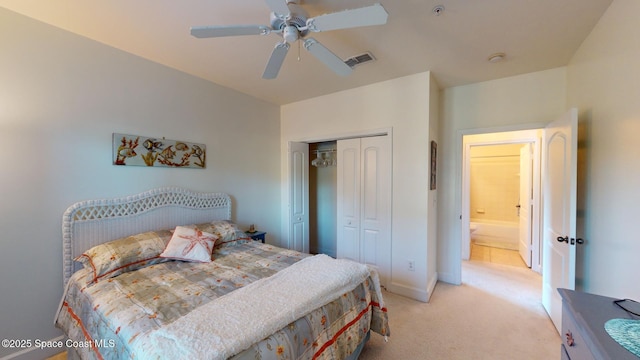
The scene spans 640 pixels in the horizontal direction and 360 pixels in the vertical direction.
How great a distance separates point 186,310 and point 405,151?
263 centimetres

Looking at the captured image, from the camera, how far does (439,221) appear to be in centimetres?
351

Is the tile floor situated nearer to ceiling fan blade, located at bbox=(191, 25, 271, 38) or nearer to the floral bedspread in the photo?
the floral bedspread

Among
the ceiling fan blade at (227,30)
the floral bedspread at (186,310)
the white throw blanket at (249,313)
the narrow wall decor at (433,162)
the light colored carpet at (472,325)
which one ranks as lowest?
the light colored carpet at (472,325)

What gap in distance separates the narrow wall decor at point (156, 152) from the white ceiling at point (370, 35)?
85cm

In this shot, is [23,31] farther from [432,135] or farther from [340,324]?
[432,135]

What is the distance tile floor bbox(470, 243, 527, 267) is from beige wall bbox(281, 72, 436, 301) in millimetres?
1769

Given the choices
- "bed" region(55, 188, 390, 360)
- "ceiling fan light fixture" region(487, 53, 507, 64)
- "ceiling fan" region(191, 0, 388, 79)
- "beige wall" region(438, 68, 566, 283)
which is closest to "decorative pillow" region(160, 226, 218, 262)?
"bed" region(55, 188, 390, 360)

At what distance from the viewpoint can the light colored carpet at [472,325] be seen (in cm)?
204

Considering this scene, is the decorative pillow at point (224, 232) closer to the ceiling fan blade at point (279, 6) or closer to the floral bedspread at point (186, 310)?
the floral bedspread at point (186, 310)

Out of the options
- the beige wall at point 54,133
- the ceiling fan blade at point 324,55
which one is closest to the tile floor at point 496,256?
the ceiling fan blade at point 324,55

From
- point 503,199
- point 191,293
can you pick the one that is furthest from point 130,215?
point 503,199

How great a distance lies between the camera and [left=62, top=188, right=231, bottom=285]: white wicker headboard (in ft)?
6.84

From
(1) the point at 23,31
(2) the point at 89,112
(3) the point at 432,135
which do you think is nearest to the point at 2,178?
(2) the point at 89,112

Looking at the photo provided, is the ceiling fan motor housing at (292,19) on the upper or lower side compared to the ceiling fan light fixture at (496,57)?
lower
